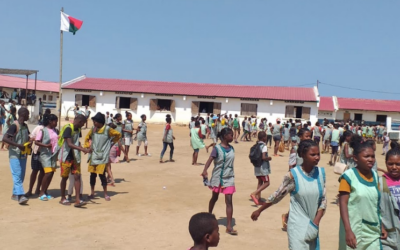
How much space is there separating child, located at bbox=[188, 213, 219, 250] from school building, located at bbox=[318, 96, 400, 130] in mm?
39238

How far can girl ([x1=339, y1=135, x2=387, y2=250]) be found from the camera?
3.73 metres

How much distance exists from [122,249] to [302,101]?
93.6 ft

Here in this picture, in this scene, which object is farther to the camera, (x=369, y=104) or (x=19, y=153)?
(x=369, y=104)

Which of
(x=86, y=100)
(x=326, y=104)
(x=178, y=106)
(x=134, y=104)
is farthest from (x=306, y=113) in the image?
(x=86, y=100)

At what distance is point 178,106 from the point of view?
34.6 metres

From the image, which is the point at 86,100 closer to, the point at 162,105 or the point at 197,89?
the point at 162,105

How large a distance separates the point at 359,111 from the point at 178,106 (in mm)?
19755

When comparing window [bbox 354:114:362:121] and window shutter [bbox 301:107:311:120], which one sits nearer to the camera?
window shutter [bbox 301:107:311:120]

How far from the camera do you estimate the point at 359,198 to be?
3771 mm

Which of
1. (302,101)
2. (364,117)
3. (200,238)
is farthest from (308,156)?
(364,117)

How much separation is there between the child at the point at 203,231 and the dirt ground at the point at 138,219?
10.0ft

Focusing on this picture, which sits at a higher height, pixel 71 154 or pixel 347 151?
pixel 347 151

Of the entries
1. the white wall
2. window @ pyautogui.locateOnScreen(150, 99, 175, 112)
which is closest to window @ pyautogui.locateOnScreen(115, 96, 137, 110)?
the white wall

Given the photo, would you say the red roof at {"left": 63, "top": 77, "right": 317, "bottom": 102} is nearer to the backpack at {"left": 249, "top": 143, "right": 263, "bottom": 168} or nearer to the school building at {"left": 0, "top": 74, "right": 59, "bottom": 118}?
the school building at {"left": 0, "top": 74, "right": 59, "bottom": 118}
